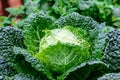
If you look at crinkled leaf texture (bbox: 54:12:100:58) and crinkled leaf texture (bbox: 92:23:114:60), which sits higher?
crinkled leaf texture (bbox: 54:12:100:58)

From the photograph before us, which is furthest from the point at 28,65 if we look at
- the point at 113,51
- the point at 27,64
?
the point at 113,51

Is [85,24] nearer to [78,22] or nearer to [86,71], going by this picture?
[78,22]

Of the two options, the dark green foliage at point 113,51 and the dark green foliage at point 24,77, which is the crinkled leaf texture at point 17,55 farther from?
the dark green foliage at point 113,51

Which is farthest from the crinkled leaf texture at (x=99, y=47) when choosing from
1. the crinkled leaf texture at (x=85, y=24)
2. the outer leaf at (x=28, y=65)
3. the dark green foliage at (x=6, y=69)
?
the dark green foliage at (x=6, y=69)

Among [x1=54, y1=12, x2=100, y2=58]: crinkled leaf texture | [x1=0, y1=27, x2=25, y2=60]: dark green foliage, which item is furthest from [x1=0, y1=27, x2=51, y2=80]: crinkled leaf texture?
[x1=54, y1=12, x2=100, y2=58]: crinkled leaf texture

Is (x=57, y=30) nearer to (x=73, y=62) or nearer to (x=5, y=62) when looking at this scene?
(x=73, y=62)

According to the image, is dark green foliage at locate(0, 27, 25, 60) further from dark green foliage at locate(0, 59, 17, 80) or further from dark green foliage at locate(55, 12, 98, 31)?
dark green foliage at locate(55, 12, 98, 31)
